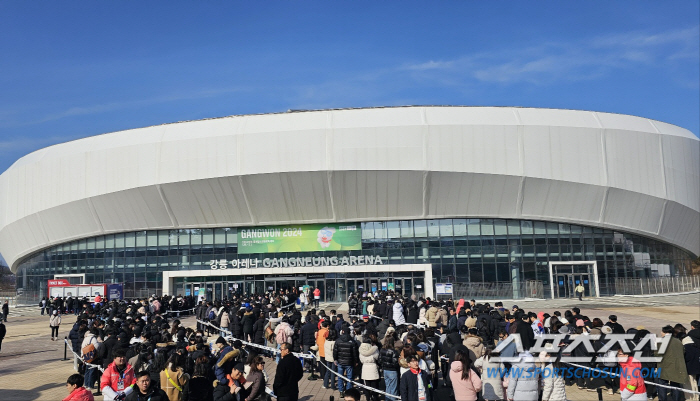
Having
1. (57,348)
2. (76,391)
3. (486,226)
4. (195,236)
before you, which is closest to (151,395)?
(76,391)

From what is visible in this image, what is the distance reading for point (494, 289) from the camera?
144ft

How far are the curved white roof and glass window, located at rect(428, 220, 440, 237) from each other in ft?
2.92

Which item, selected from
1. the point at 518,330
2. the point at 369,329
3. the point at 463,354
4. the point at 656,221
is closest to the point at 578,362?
the point at 518,330

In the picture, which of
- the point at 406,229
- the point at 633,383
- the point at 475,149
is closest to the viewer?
the point at 633,383

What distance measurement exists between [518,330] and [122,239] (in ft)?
139

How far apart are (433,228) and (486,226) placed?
4134 mm

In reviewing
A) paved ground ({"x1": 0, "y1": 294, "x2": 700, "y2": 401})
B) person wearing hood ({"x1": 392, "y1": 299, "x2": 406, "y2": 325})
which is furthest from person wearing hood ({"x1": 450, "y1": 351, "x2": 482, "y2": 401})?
person wearing hood ({"x1": 392, "y1": 299, "x2": 406, "y2": 325})

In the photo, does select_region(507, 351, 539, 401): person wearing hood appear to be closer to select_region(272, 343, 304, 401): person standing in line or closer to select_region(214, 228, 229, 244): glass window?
select_region(272, 343, 304, 401): person standing in line

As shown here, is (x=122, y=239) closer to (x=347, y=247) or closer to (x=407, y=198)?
(x=347, y=247)

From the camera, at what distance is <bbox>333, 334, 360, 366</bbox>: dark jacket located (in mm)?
12461

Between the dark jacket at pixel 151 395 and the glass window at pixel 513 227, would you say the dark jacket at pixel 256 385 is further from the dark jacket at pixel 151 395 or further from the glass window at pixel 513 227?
the glass window at pixel 513 227

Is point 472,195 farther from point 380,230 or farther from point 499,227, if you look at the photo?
point 380,230

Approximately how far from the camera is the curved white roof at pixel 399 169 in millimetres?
41812

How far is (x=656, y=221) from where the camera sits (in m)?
44.8
